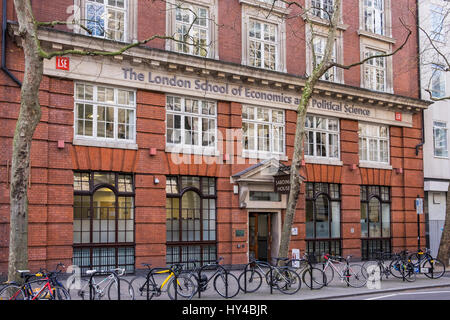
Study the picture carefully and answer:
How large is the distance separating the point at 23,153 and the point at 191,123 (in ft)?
30.6

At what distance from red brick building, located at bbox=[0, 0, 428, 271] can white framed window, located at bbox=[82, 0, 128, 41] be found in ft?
0.23

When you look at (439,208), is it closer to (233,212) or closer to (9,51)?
(233,212)

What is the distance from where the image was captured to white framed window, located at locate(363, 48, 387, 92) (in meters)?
27.1

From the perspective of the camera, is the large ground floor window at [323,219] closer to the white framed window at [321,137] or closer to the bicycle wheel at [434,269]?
the white framed window at [321,137]

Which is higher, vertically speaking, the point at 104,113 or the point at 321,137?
the point at 104,113

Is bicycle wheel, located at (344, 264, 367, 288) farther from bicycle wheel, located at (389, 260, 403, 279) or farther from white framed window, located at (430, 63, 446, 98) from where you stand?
white framed window, located at (430, 63, 446, 98)

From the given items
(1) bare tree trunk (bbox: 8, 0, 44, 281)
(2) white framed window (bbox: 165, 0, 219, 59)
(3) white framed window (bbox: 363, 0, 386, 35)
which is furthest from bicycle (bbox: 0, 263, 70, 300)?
(3) white framed window (bbox: 363, 0, 386, 35)

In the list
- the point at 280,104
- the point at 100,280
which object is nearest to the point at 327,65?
the point at 280,104

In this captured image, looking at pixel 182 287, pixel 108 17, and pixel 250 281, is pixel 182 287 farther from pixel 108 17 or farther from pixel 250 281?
pixel 108 17

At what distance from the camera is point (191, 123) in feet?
69.7

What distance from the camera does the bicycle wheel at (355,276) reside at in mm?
16297

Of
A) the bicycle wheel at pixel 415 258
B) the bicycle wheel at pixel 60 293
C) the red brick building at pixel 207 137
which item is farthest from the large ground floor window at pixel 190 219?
the bicycle wheel at pixel 60 293

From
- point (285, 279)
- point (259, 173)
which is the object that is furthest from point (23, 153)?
point (259, 173)

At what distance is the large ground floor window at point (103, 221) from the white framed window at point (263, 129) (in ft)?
18.6
